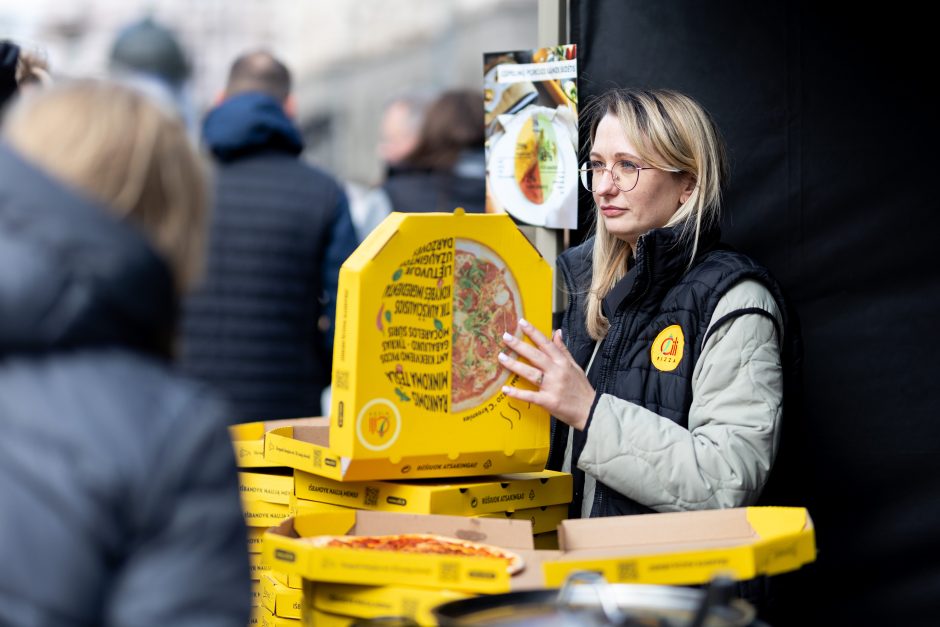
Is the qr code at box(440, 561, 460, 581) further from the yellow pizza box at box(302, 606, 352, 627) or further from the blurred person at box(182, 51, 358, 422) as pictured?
the blurred person at box(182, 51, 358, 422)

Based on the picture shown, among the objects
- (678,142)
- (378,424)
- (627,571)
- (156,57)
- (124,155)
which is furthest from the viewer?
(156,57)

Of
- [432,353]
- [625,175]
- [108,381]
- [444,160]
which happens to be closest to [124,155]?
[108,381]

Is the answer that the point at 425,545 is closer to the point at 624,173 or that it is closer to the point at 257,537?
the point at 257,537

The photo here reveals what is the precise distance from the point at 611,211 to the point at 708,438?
633mm

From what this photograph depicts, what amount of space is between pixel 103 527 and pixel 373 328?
3.05 feet

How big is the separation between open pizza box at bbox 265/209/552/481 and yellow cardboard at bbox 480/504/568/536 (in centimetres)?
9

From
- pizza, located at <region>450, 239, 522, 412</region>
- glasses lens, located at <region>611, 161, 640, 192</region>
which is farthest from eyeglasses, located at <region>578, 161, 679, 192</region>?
pizza, located at <region>450, 239, 522, 412</region>

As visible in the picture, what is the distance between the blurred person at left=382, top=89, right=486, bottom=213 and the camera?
4.60 meters

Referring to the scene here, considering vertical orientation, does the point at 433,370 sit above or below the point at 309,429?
above

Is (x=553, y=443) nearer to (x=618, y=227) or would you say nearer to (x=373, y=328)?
(x=618, y=227)

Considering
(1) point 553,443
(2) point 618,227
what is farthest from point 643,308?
(1) point 553,443

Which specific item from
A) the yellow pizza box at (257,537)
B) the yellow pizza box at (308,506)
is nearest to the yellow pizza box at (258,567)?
the yellow pizza box at (257,537)

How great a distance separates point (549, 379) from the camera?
2385mm

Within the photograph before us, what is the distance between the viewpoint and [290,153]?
→ 4082mm
